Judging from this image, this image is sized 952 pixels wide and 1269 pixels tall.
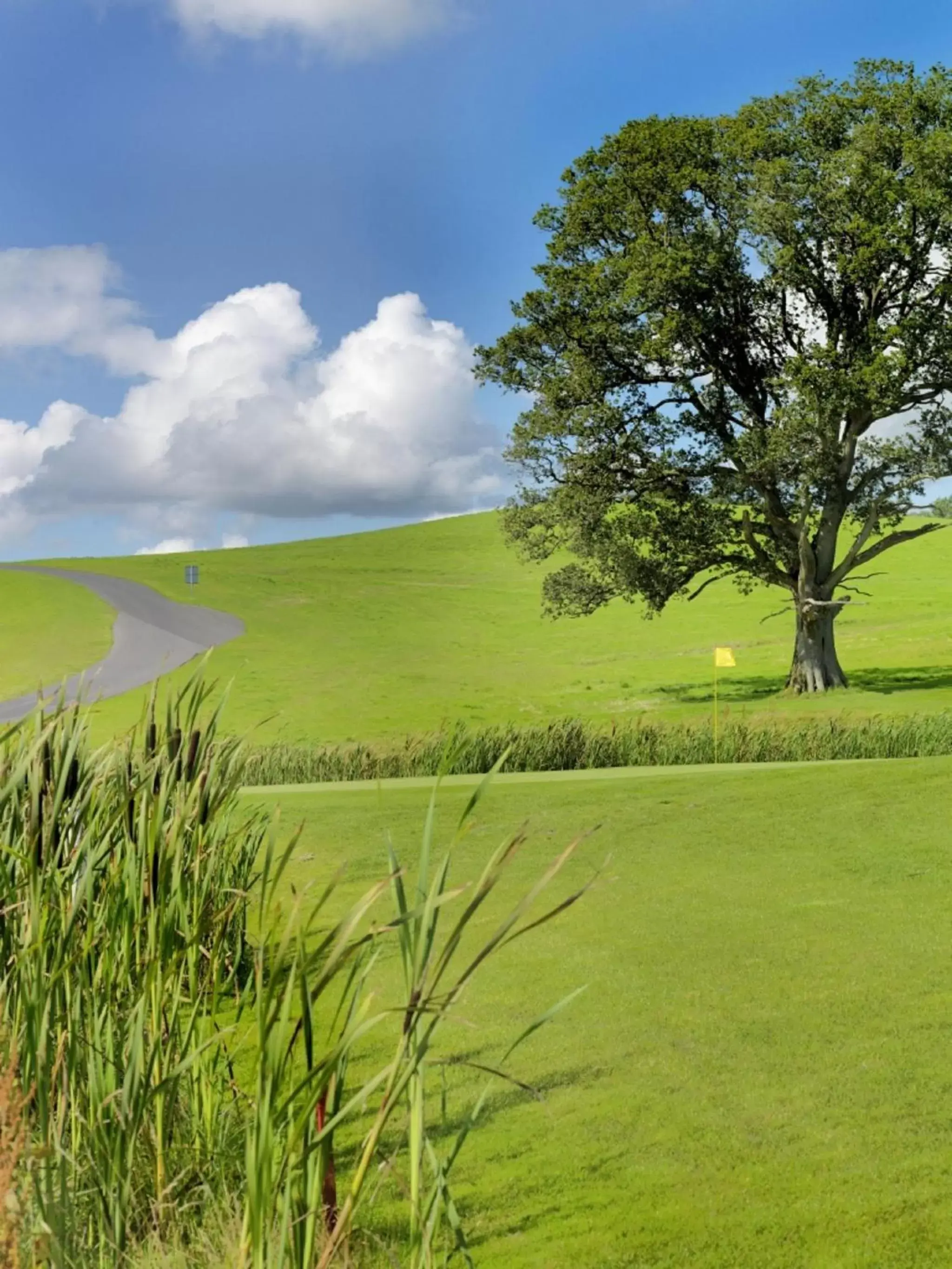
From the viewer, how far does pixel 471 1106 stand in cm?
323

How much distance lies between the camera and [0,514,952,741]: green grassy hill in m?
25.9

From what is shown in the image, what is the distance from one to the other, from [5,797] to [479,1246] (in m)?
1.48

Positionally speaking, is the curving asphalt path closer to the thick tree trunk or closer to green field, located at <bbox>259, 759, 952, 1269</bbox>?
the thick tree trunk

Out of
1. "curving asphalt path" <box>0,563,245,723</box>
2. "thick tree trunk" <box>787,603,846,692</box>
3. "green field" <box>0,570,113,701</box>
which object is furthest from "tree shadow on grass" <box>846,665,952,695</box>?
"green field" <box>0,570,113,701</box>

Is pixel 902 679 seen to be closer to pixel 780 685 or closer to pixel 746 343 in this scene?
pixel 780 685

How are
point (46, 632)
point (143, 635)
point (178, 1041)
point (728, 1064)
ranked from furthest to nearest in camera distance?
point (46, 632), point (143, 635), point (728, 1064), point (178, 1041)

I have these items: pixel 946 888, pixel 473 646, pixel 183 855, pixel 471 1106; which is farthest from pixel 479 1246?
pixel 473 646

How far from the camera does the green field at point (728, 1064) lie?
2.58 metres

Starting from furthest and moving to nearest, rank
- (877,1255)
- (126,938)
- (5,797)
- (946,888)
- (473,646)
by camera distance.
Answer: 1. (473,646)
2. (946,888)
3. (126,938)
4. (5,797)
5. (877,1255)

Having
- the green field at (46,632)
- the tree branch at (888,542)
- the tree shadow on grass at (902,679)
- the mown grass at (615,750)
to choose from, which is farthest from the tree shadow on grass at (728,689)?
the green field at (46,632)

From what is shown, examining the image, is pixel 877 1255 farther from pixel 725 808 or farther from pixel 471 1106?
pixel 725 808

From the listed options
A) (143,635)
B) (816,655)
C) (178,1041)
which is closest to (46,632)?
(143,635)

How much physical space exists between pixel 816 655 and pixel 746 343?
254 inches

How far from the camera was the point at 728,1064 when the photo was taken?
3.36m
